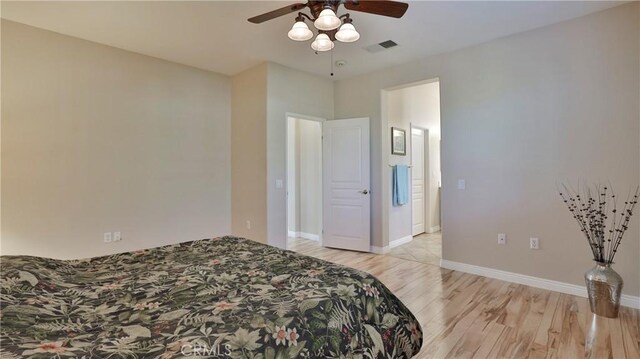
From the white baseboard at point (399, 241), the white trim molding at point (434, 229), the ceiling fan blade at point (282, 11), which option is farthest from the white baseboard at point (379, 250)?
the ceiling fan blade at point (282, 11)

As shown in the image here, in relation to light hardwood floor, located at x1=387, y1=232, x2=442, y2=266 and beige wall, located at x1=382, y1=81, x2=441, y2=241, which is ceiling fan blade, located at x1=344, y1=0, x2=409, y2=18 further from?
light hardwood floor, located at x1=387, y1=232, x2=442, y2=266

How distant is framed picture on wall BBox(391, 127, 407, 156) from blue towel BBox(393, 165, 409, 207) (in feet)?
0.81

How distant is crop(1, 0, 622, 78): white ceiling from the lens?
2.71 metres

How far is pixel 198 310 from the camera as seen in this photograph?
107cm

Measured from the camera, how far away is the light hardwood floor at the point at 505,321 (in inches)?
77.0

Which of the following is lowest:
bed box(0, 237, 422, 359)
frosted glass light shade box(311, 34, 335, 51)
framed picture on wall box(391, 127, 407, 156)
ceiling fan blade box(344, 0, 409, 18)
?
bed box(0, 237, 422, 359)

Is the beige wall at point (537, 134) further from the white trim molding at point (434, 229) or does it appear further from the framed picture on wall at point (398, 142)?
the white trim molding at point (434, 229)

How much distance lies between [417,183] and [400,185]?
1043 millimetres

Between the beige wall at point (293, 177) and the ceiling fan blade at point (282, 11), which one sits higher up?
the ceiling fan blade at point (282, 11)

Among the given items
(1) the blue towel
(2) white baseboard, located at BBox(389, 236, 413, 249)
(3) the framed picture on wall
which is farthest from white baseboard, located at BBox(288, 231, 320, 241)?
(3) the framed picture on wall

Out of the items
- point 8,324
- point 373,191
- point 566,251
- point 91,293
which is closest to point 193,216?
point 373,191

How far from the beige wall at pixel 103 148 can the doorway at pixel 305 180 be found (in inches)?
54.0

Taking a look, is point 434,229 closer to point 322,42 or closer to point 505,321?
point 505,321

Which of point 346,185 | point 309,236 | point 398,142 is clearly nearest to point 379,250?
point 346,185
